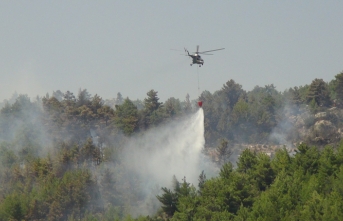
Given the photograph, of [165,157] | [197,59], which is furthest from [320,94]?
[197,59]

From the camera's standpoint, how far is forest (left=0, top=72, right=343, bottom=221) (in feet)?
172

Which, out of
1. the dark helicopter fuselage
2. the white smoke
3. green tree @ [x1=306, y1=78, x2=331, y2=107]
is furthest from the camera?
green tree @ [x1=306, y1=78, x2=331, y2=107]

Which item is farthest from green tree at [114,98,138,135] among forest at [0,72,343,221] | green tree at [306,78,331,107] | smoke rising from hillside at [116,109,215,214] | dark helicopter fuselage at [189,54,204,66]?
dark helicopter fuselage at [189,54,204,66]

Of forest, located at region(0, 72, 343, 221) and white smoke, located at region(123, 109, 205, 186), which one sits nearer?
forest, located at region(0, 72, 343, 221)

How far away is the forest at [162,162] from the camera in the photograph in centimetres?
5247

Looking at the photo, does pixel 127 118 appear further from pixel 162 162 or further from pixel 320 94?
pixel 320 94

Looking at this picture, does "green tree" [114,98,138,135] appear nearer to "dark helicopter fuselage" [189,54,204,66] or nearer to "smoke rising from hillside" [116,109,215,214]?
"smoke rising from hillside" [116,109,215,214]

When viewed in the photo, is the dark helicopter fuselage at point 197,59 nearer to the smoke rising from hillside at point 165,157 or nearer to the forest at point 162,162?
the forest at point 162,162

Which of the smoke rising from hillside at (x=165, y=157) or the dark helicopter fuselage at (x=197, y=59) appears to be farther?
the smoke rising from hillside at (x=165, y=157)

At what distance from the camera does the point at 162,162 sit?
82938 mm

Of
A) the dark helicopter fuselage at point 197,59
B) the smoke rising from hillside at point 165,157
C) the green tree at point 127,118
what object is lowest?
the smoke rising from hillside at point 165,157

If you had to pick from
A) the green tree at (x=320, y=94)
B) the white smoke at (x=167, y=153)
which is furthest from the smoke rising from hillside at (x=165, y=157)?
the green tree at (x=320, y=94)

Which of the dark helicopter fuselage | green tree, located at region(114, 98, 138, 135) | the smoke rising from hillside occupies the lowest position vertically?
the smoke rising from hillside

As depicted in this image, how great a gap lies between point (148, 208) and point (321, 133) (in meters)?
37.2
